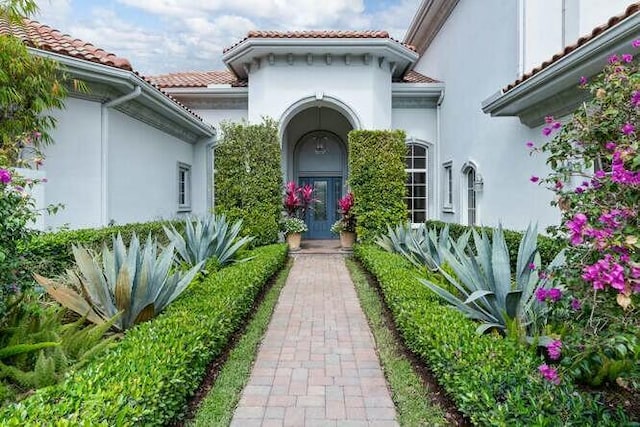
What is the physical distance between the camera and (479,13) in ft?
34.7

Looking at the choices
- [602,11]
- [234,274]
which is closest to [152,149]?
[234,274]

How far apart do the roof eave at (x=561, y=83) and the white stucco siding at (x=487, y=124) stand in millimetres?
633

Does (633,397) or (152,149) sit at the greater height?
(152,149)

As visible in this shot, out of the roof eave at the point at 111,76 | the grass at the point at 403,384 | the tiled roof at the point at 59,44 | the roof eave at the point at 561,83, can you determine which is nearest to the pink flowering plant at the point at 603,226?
the grass at the point at 403,384

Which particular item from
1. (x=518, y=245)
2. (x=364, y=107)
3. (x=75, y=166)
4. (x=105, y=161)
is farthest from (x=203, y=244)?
(x=364, y=107)

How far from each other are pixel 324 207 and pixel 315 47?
702cm

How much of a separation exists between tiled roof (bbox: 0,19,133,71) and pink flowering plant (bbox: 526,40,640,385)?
747 cm

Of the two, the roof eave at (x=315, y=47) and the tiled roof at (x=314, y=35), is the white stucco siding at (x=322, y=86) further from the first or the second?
the tiled roof at (x=314, y=35)

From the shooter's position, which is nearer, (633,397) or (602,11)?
(633,397)

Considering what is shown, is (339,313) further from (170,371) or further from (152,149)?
(152,149)

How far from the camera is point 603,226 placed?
2070 millimetres

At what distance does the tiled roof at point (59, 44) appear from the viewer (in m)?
6.77

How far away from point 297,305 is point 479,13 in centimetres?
875

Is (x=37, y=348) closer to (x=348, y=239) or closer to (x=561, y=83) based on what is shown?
(x=561, y=83)
